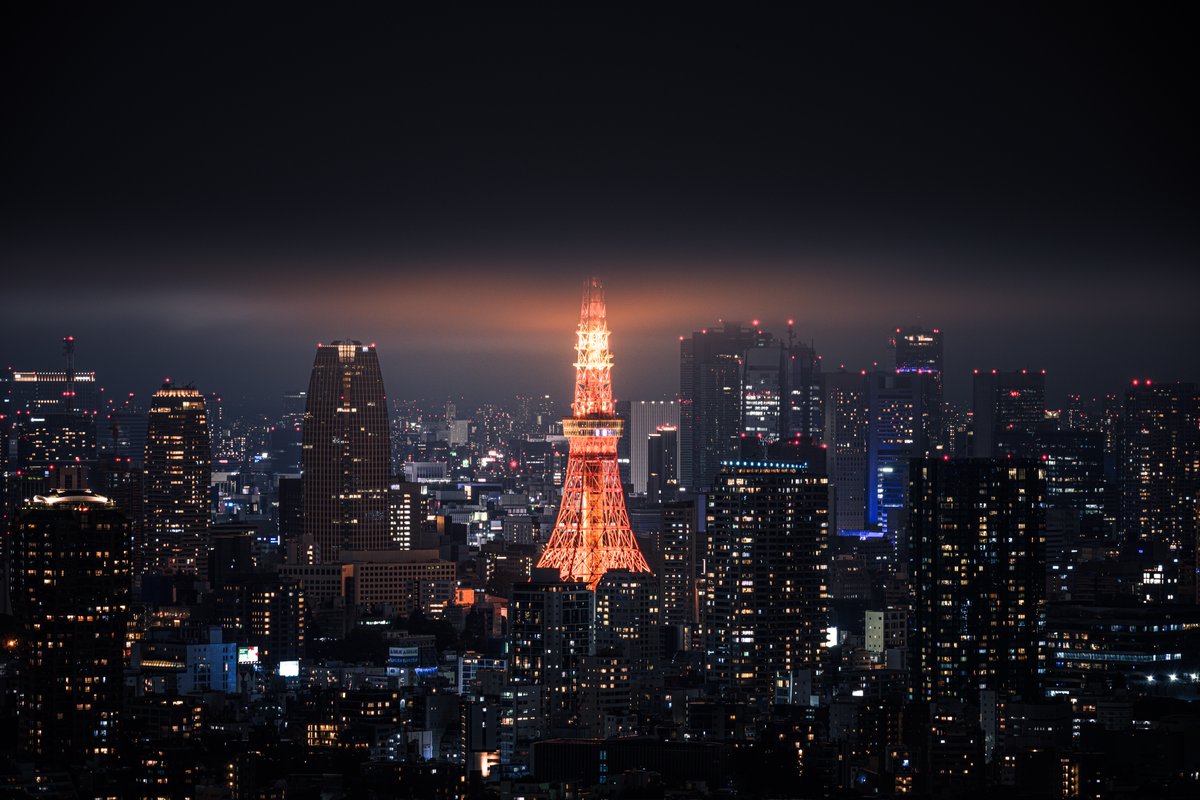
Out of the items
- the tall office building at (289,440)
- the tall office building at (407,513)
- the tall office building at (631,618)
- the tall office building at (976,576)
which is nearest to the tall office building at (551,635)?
the tall office building at (631,618)

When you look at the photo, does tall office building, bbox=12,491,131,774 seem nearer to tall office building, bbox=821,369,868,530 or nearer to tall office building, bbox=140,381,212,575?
tall office building, bbox=140,381,212,575

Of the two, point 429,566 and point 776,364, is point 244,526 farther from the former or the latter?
point 776,364

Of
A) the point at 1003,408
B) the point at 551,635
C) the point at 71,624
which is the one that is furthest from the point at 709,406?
the point at 71,624

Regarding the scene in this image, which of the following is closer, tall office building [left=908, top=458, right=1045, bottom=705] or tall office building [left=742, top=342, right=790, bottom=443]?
tall office building [left=908, top=458, right=1045, bottom=705]

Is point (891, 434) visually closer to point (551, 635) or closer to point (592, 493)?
point (592, 493)

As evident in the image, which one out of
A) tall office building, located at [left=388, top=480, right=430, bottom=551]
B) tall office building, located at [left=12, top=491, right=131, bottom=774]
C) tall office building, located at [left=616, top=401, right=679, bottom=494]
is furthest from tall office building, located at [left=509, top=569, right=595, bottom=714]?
tall office building, located at [left=388, top=480, right=430, bottom=551]

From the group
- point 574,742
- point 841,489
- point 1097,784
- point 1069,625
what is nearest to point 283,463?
point 841,489
